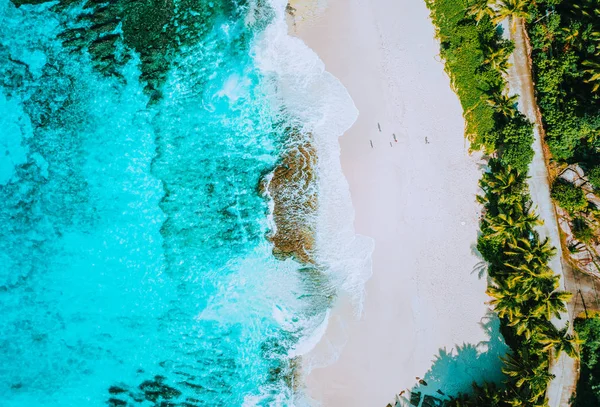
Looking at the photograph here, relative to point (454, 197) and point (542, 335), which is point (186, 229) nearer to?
point (454, 197)

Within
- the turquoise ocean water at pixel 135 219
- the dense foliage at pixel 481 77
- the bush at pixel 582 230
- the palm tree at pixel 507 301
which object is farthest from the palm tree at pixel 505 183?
the turquoise ocean water at pixel 135 219

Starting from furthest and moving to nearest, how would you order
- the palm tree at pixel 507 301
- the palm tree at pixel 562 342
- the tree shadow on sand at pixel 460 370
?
the tree shadow on sand at pixel 460 370 → the palm tree at pixel 507 301 → the palm tree at pixel 562 342

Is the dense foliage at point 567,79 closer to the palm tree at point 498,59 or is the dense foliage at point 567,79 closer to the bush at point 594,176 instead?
the bush at point 594,176

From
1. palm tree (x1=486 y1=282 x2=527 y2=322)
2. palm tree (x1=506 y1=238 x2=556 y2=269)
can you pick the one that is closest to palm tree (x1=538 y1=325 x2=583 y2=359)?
palm tree (x1=486 y1=282 x2=527 y2=322)

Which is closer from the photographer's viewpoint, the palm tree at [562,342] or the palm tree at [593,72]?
the palm tree at [593,72]

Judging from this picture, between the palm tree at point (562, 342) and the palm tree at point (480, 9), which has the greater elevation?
the palm tree at point (480, 9)

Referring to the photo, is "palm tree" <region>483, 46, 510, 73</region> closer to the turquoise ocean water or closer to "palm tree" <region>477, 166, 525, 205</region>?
"palm tree" <region>477, 166, 525, 205</region>

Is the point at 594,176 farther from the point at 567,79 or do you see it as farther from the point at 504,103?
the point at 504,103

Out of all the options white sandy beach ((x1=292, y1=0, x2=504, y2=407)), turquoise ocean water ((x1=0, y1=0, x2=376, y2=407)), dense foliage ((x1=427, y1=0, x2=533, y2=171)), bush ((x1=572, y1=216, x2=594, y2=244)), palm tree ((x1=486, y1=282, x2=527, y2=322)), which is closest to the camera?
palm tree ((x1=486, y1=282, x2=527, y2=322))
